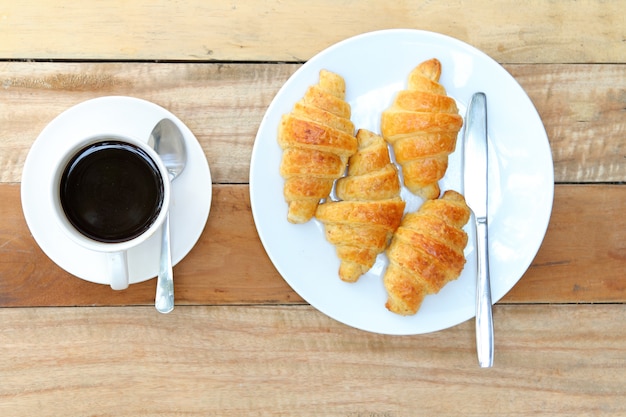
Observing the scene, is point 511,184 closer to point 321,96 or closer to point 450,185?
point 450,185

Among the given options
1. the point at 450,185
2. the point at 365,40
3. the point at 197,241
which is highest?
the point at 365,40

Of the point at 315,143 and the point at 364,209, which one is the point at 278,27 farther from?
the point at 364,209

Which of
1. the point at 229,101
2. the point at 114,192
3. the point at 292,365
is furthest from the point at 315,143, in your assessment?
the point at 292,365

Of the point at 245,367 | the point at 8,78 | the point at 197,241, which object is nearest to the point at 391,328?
the point at 245,367

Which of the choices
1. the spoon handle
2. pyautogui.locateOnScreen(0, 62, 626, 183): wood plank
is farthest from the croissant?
the spoon handle

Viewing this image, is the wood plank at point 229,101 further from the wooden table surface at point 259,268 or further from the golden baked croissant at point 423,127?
the golden baked croissant at point 423,127

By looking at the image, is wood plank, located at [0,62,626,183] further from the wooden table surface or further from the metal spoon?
the metal spoon
